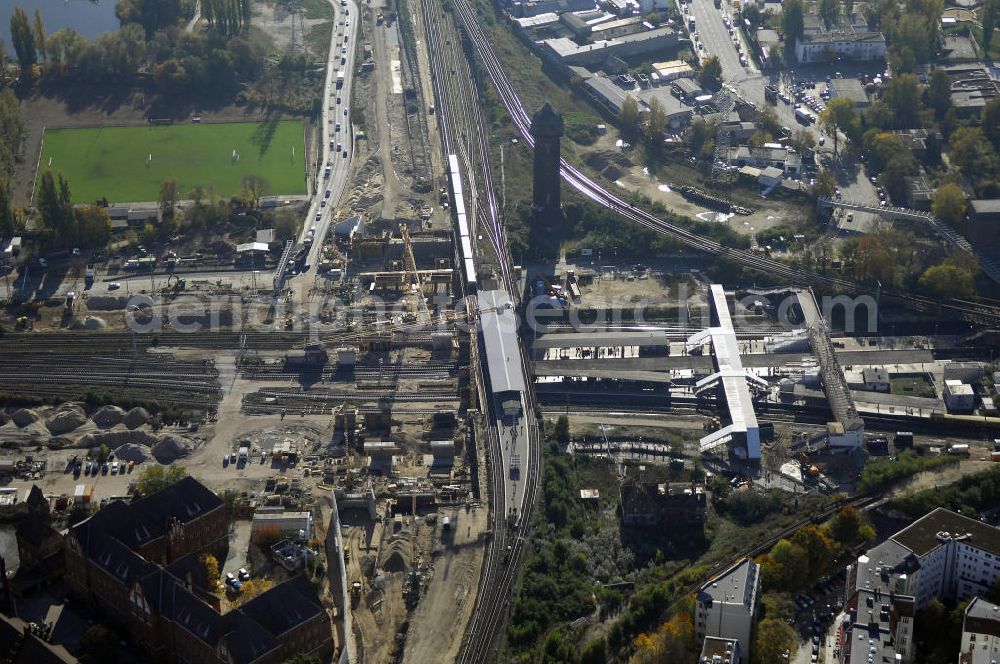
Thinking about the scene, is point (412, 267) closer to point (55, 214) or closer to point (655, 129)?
point (55, 214)

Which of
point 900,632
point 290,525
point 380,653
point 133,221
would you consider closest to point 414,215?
point 133,221

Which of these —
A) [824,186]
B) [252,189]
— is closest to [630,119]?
[824,186]

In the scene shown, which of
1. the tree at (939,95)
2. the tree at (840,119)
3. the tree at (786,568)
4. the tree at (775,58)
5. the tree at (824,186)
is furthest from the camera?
the tree at (775,58)

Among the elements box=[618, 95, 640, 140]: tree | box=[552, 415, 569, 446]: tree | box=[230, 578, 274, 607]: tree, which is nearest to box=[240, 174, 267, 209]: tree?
box=[618, 95, 640, 140]: tree

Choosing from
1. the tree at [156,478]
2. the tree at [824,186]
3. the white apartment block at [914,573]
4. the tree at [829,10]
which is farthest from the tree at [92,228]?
the tree at [829,10]

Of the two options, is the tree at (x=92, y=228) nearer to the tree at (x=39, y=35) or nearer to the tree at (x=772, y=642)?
the tree at (x=39, y=35)

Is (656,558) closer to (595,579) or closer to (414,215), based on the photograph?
(595,579)

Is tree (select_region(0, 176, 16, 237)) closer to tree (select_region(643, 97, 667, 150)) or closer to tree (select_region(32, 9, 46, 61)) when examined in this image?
tree (select_region(32, 9, 46, 61))
